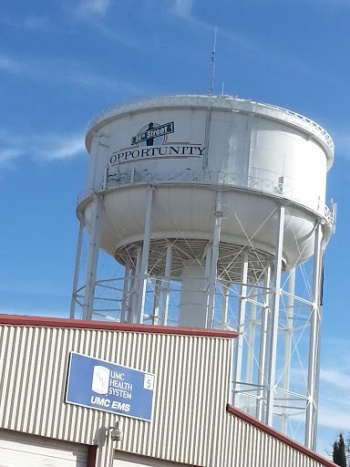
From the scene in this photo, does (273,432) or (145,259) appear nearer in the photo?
(273,432)

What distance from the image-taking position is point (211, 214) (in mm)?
38250

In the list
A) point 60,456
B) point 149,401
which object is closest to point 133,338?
point 149,401

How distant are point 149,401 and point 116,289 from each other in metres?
15.9

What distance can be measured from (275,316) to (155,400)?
13327mm

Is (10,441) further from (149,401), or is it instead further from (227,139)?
(227,139)

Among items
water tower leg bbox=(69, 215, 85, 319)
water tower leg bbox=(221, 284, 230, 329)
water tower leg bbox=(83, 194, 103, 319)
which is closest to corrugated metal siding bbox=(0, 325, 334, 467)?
water tower leg bbox=(83, 194, 103, 319)

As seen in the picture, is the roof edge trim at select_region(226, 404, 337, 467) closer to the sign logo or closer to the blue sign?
the blue sign

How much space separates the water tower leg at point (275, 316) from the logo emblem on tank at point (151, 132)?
539 centimetres

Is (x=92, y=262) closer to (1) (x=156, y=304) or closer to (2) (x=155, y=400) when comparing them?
(1) (x=156, y=304)

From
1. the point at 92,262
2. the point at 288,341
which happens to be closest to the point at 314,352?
the point at 288,341

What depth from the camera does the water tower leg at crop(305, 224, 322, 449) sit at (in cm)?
3816

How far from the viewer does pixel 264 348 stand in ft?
132

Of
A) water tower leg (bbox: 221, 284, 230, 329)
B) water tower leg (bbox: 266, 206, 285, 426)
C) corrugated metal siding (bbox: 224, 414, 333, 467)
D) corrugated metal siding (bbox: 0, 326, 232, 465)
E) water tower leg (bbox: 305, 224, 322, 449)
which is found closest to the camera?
corrugated metal siding (bbox: 0, 326, 232, 465)

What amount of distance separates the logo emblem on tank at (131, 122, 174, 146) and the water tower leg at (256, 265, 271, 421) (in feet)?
22.4
